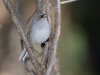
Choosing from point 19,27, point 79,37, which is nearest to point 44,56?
point 19,27

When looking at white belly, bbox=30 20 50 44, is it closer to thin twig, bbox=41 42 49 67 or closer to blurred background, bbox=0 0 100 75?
thin twig, bbox=41 42 49 67

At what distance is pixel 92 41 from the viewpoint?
570 cm

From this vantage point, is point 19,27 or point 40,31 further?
point 40,31

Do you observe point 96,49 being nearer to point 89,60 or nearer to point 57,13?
point 89,60

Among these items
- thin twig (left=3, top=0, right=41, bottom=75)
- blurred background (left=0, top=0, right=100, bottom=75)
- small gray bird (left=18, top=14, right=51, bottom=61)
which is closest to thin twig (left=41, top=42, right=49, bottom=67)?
thin twig (left=3, top=0, right=41, bottom=75)

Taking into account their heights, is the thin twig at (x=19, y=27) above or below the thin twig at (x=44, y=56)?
above

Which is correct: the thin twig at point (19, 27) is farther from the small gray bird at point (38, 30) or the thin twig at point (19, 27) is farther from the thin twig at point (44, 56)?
the small gray bird at point (38, 30)

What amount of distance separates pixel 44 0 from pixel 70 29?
2472mm

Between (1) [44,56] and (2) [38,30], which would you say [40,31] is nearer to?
(2) [38,30]

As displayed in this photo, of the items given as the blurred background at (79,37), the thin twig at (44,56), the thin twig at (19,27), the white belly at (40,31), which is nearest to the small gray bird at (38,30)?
the white belly at (40,31)

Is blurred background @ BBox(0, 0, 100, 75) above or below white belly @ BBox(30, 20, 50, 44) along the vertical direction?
below

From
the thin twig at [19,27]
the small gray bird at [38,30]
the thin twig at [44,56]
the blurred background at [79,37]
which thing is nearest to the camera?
the thin twig at [19,27]

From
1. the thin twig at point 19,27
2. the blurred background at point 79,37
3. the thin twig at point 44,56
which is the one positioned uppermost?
the thin twig at point 19,27

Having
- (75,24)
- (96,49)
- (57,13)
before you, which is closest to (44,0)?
(57,13)
